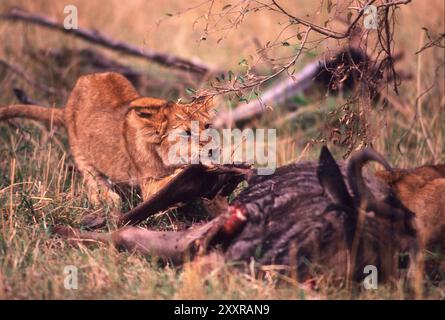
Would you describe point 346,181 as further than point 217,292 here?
Yes

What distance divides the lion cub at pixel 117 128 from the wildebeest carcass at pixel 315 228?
3.67 ft

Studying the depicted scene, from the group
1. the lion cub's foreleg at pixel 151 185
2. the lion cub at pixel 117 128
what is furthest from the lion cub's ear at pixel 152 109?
the lion cub's foreleg at pixel 151 185

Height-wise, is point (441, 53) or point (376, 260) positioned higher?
point (441, 53)

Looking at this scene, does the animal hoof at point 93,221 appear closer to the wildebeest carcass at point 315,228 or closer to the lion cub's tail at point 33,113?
the wildebeest carcass at point 315,228

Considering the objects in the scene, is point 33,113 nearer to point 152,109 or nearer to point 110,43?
point 152,109

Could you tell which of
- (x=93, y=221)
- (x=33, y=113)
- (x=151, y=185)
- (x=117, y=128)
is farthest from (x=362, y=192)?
(x=33, y=113)

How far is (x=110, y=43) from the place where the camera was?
27.0 ft

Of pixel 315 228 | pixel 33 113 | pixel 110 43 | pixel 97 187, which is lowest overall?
pixel 315 228

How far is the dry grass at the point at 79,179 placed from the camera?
3.98 meters

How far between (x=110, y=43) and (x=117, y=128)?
2290mm

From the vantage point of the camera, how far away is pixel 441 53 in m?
8.20
